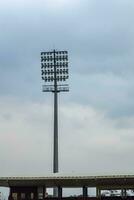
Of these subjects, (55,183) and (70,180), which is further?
(55,183)

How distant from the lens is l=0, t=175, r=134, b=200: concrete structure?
210 ft

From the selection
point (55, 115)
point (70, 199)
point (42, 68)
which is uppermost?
point (42, 68)

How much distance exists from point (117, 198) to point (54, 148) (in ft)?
156

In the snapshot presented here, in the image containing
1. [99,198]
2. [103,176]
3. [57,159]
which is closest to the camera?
[103,176]

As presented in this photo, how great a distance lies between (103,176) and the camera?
62.5 metres

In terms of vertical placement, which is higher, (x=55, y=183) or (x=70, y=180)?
(x=70, y=180)

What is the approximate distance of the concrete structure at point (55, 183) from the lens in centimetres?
6394

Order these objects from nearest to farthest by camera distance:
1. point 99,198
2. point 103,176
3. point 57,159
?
point 103,176 < point 99,198 < point 57,159

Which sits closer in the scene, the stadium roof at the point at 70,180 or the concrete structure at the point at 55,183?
the stadium roof at the point at 70,180

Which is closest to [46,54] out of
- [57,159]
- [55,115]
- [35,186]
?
[55,115]

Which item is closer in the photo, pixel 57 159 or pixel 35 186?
pixel 35 186

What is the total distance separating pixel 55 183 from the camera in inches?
2756

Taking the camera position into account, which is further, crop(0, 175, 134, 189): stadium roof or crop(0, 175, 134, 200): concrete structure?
crop(0, 175, 134, 200): concrete structure

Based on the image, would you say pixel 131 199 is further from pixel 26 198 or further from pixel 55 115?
pixel 55 115
